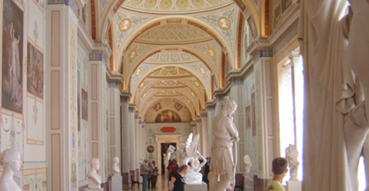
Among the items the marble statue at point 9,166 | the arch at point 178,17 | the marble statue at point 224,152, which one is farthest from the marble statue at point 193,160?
the marble statue at point 9,166

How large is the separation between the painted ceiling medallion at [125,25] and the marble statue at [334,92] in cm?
1896

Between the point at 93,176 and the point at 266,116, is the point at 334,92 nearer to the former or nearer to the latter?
the point at 93,176

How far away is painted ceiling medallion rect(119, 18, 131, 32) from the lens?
2087cm

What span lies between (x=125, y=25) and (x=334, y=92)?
19673 millimetres

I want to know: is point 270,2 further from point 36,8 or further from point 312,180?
point 312,180

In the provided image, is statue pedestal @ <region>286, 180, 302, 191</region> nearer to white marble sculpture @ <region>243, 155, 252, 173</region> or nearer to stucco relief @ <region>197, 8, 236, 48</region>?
white marble sculpture @ <region>243, 155, 252, 173</region>

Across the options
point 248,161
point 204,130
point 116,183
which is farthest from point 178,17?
point 204,130

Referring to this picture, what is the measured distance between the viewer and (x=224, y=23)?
21.6m

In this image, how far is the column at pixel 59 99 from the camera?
27.5 ft

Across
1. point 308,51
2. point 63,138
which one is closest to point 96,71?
point 63,138

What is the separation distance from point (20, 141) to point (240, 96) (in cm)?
1468

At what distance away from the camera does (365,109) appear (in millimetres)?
1983

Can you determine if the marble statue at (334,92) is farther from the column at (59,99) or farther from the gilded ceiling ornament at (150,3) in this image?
the gilded ceiling ornament at (150,3)

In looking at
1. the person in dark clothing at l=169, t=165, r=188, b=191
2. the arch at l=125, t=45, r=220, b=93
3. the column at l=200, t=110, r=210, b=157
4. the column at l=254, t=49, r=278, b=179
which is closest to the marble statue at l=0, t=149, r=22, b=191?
the person in dark clothing at l=169, t=165, r=188, b=191
